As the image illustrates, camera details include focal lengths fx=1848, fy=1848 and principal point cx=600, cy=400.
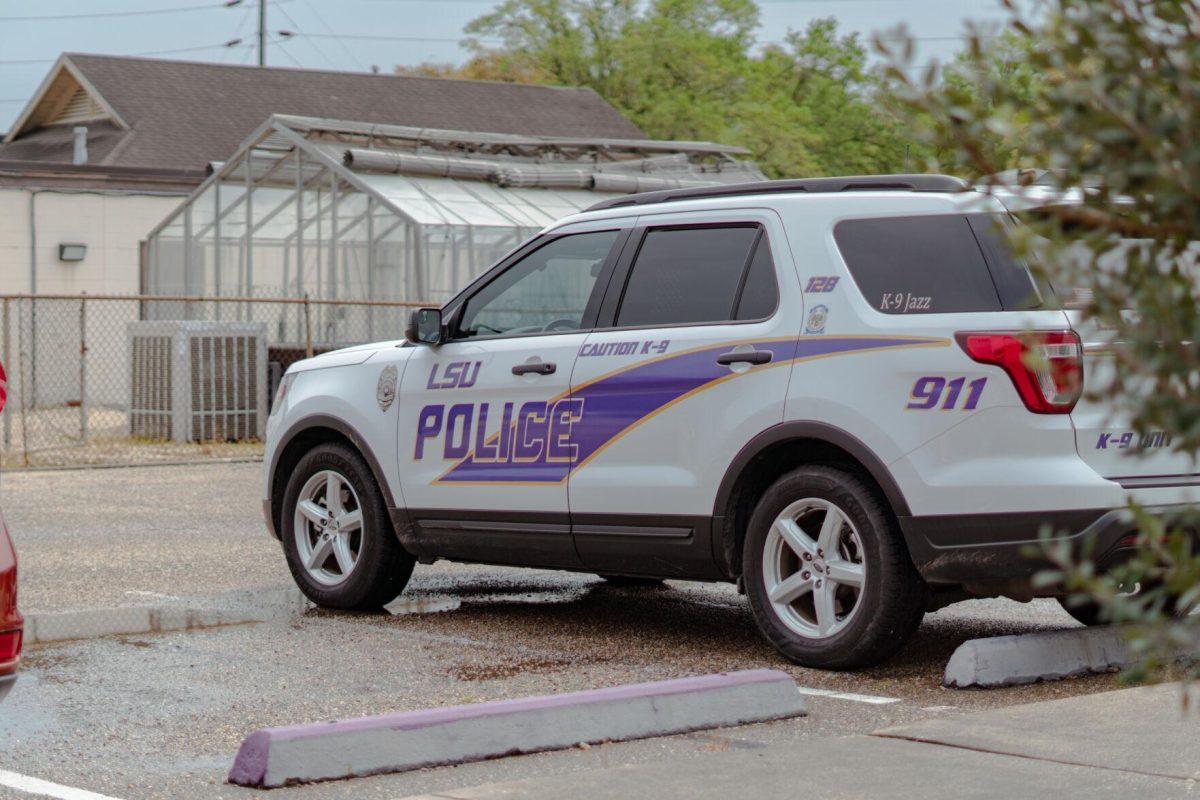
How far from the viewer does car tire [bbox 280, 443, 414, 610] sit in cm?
895

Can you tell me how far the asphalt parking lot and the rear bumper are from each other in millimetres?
477

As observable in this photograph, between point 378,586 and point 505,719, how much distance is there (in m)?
3.24

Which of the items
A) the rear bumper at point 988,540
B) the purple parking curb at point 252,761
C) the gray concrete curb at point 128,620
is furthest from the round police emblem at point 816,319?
the gray concrete curb at point 128,620

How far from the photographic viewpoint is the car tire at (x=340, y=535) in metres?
8.95

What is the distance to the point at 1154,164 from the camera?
2.18m

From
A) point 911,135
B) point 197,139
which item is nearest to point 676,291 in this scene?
point 911,135

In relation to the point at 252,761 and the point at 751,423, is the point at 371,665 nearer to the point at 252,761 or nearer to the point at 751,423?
the point at 751,423

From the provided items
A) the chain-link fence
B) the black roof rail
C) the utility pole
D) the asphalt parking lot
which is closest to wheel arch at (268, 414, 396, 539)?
the asphalt parking lot

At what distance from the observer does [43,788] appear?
532 cm

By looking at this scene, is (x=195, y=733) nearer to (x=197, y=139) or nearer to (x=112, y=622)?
(x=112, y=622)

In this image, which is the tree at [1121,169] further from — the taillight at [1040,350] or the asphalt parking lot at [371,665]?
the taillight at [1040,350]

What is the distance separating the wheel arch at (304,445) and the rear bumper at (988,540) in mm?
3046

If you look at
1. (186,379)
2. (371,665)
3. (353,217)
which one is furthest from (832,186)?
(353,217)

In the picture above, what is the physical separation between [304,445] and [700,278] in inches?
106
